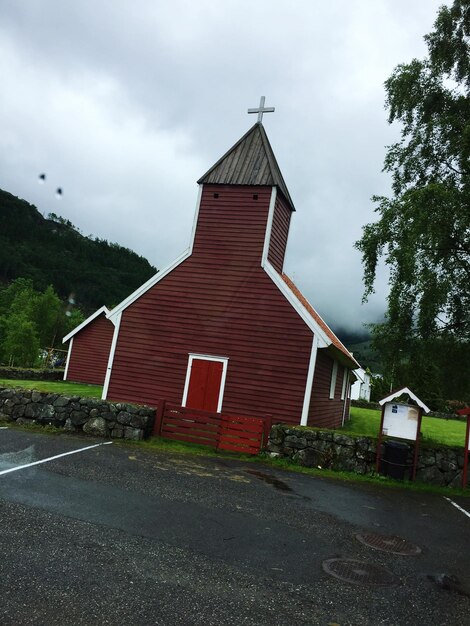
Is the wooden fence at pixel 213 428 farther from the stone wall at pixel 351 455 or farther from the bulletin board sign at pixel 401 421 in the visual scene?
the bulletin board sign at pixel 401 421

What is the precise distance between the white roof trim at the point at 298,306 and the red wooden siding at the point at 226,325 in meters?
0.18

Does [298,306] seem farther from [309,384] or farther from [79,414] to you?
[79,414]

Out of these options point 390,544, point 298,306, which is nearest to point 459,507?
point 390,544

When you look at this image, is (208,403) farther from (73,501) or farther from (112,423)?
(73,501)

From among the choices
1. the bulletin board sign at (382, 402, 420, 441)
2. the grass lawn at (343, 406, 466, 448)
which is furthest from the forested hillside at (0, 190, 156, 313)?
the bulletin board sign at (382, 402, 420, 441)

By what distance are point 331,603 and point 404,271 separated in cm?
1356

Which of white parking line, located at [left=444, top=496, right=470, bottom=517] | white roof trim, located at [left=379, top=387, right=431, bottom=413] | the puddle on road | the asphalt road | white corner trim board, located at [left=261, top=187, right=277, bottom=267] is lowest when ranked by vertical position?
the asphalt road

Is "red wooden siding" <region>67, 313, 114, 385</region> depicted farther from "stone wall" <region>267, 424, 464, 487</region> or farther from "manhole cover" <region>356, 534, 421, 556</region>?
"manhole cover" <region>356, 534, 421, 556</region>

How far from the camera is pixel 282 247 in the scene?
1852 cm

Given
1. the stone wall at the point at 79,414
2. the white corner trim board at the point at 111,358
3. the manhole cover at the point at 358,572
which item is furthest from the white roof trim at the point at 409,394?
the white corner trim board at the point at 111,358

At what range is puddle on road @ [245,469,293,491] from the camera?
33.9ft

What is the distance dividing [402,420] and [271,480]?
13.2 feet

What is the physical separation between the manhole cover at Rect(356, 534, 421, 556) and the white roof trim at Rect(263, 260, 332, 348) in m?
7.95

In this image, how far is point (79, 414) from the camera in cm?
1438
